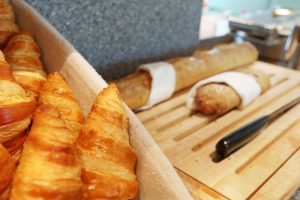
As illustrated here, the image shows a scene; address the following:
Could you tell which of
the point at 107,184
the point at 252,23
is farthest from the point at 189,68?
the point at 107,184

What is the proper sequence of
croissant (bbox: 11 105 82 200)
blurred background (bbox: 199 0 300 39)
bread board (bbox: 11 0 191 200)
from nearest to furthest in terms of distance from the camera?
1. croissant (bbox: 11 105 82 200)
2. bread board (bbox: 11 0 191 200)
3. blurred background (bbox: 199 0 300 39)

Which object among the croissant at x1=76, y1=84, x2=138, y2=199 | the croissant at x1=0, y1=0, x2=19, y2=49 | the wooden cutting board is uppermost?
the croissant at x1=0, y1=0, x2=19, y2=49

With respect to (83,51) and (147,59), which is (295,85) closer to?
(147,59)

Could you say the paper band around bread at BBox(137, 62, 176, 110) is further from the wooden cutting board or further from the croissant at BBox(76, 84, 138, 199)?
the croissant at BBox(76, 84, 138, 199)

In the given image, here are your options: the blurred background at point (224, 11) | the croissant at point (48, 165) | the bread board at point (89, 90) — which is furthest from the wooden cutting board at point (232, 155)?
the blurred background at point (224, 11)

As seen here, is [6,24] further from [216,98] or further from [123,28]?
[216,98]

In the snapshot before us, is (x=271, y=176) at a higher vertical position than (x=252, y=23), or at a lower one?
lower

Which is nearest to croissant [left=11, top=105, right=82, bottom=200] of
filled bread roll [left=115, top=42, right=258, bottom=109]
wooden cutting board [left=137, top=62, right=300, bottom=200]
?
wooden cutting board [left=137, top=62, right=300, bottom=200]
